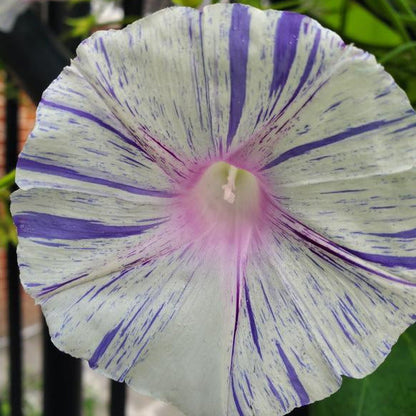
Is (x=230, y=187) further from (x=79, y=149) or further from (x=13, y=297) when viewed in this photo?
(x=13, y=297)

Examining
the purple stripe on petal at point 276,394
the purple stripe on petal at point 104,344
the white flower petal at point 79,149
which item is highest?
the white flower petal at point 79,149

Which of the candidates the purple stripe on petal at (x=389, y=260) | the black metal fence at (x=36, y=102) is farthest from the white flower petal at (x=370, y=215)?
the black metal fence at (x=36, y=102)

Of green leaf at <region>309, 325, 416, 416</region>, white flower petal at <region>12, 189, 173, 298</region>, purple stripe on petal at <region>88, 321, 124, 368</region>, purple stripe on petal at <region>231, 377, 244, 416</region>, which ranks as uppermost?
white flower petal at <region>12, 189, 173, 298</region>

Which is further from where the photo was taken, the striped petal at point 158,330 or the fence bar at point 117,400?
the fence bar at point 117,400

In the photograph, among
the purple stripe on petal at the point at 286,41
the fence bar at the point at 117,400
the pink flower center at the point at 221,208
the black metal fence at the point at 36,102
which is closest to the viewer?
the purple stripe on petal at the point at 286,41

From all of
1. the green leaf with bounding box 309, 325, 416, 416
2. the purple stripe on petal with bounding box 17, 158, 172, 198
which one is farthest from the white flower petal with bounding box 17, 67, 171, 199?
the green leaf with bounding box 309, 325, 416, 416

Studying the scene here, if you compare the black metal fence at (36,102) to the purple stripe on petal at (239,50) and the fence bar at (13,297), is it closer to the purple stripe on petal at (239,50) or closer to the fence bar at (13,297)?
the fence bar at (13,297)

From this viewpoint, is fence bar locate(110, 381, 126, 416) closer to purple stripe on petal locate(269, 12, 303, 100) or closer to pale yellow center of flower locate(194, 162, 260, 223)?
pale yellow center of flower locate(194, 162, 260, 223)
